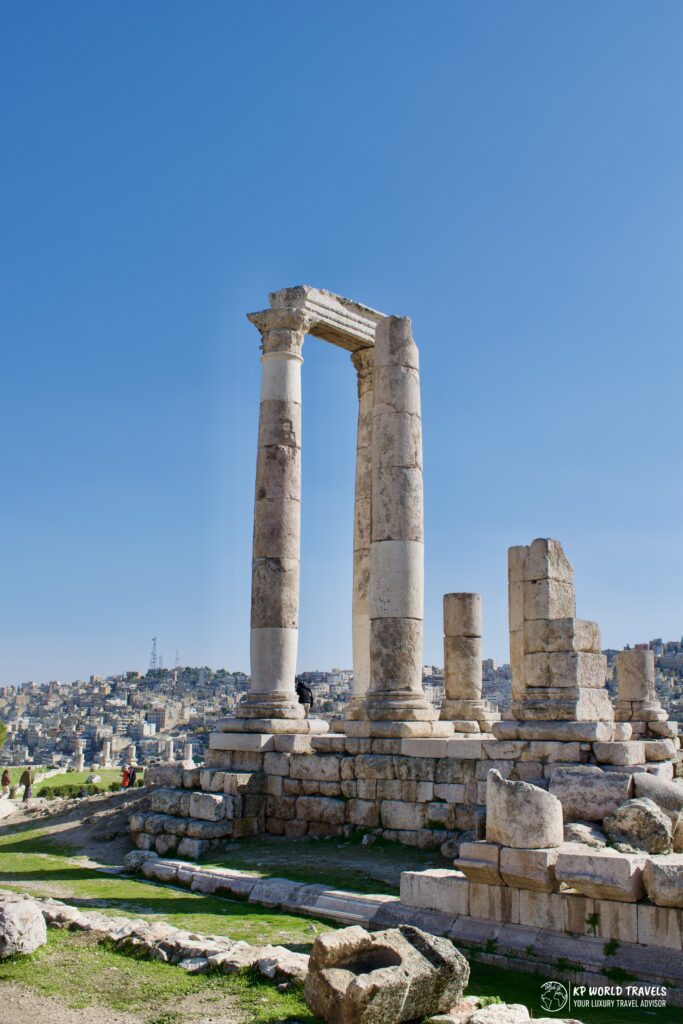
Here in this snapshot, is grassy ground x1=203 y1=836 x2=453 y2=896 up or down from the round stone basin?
down

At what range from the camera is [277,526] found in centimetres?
1920

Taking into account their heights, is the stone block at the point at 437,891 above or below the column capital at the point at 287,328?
below

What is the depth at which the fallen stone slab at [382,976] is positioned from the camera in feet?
22.1

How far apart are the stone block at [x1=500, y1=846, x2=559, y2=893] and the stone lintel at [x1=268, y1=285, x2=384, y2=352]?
1328 cm

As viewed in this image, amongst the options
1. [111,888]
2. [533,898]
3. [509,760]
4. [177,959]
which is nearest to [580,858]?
[533,898]

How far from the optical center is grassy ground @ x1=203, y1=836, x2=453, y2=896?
41.3ft

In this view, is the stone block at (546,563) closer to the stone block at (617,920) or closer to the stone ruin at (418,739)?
the stone ruin at (418,739)

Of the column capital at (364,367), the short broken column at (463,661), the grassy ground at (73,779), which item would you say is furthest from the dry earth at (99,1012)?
the grassy ground at (73,779)

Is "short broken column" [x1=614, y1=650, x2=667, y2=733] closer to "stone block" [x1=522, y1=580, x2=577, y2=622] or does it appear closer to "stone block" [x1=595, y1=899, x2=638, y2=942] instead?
"stone block" [x1=522, y1=580, x2=577, y2=622]

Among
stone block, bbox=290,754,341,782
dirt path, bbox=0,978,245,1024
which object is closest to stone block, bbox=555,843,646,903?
dirt path, bbox=0,978,245,1024

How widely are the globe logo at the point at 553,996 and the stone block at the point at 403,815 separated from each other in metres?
6.47

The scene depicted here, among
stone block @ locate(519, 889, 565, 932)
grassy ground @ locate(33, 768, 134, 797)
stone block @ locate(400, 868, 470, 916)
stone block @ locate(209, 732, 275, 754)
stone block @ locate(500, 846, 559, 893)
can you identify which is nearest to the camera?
stone block @ locate(519, 889, 565, 932)

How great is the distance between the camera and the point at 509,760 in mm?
14078

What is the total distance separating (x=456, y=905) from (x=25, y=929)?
4.39 meters
